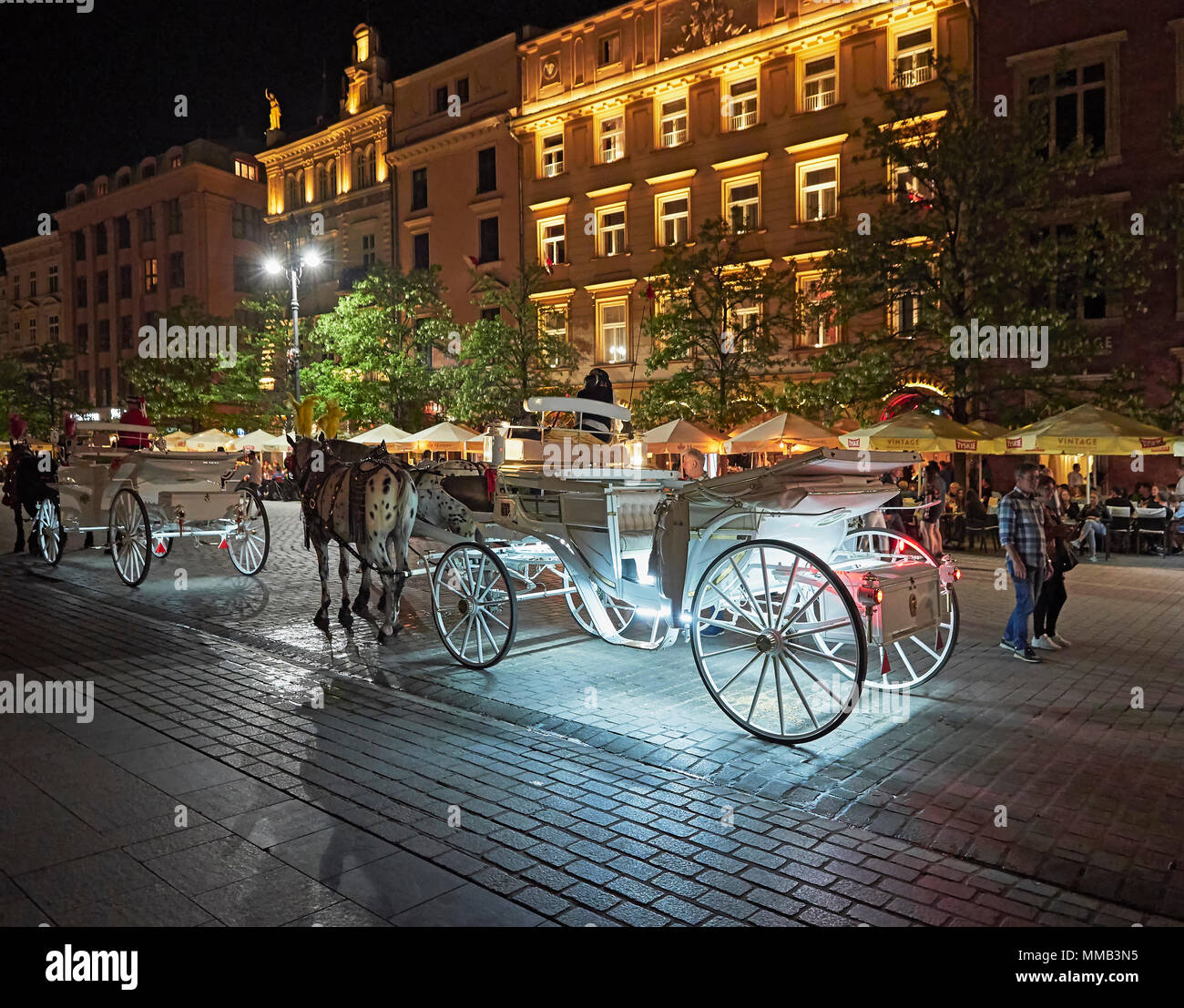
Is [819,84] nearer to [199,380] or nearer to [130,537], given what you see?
[130,537]

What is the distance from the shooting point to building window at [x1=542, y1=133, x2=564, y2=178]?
32.5m

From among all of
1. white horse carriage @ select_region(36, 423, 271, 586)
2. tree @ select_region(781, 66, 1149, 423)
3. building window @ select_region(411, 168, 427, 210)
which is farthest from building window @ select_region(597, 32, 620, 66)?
white horse carriage @ select_region(36, 423, 271, 586)

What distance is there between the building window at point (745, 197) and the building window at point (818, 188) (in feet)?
→ 4.94

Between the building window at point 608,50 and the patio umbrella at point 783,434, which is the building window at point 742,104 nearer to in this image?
the building window at point 608,50

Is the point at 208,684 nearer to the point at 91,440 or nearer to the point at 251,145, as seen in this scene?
the point at 91,440

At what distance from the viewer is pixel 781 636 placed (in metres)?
5.33

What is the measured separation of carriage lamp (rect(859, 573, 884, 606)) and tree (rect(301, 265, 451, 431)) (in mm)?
26665

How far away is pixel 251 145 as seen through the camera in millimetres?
56719

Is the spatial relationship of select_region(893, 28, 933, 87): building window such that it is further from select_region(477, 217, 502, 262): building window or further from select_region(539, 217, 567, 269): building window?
select_region(477, 217, 502, 262): building window

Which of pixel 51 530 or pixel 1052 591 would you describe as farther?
pixel 51 530

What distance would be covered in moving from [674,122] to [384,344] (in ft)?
41.9

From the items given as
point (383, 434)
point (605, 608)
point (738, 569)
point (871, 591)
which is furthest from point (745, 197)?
point (871, 591)

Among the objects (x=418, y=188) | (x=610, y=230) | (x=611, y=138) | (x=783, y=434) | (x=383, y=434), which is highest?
(x=418, y=188)

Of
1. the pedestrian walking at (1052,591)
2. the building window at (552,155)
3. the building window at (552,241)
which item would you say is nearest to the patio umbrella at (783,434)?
the pedestrian walking at (1052,591)
